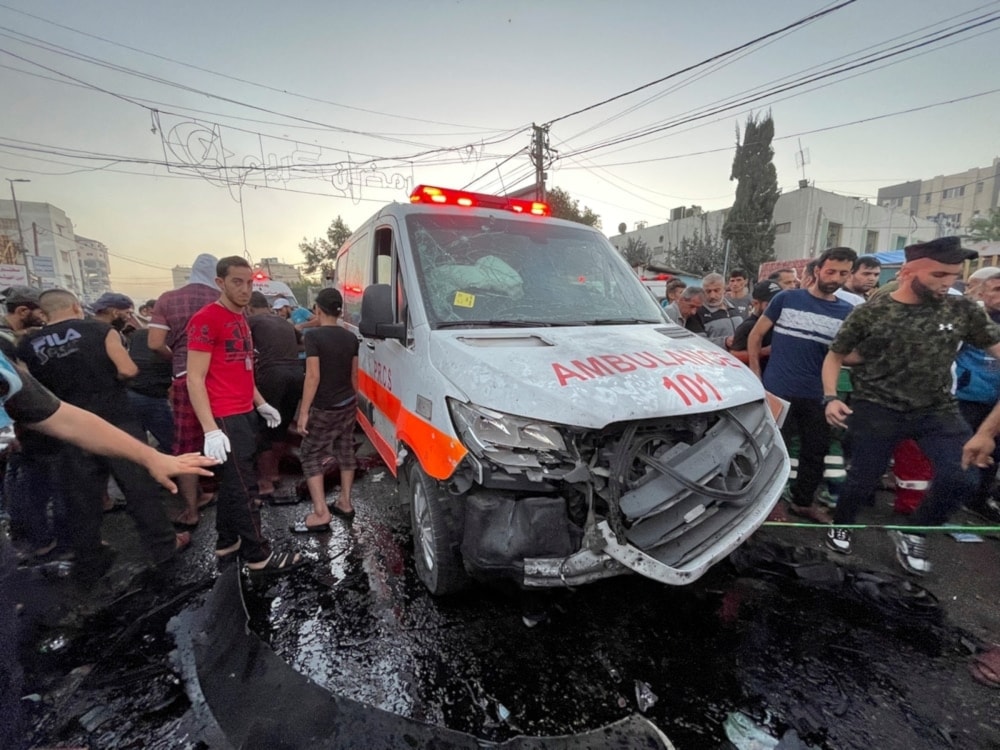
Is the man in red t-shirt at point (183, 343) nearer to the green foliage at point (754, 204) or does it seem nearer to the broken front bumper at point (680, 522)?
the broken front bumper at point (680, 522)

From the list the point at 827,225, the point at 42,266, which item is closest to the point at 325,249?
the point at 42,266

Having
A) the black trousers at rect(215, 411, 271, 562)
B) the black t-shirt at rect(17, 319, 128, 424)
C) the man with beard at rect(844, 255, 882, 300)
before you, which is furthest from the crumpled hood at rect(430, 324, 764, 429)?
the man with beard at rect(844, 255, 882, 300)

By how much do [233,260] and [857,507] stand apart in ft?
15.0

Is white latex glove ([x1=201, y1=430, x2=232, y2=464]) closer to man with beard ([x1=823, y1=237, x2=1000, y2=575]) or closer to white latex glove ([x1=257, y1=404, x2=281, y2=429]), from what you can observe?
white latex glove ([x1=257, y1=404, x2=281, y2=429])

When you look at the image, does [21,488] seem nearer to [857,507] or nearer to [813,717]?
[813,717]

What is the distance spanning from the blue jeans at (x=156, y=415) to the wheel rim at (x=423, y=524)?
2.86 meters

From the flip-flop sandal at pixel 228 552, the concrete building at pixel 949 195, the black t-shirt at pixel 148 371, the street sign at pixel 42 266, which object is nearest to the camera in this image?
the flip-flop sandal at pixel 228 552

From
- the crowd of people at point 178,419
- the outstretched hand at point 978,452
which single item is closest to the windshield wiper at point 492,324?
the crowd of people at point 178,419

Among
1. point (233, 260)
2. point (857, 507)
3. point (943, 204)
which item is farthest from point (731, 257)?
point (943, 204)

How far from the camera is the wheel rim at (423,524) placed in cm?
266

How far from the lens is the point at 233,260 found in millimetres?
2900

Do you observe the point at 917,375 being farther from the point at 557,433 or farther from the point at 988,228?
the point at 988,228

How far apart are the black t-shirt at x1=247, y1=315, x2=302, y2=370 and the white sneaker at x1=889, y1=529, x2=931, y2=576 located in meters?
5.51

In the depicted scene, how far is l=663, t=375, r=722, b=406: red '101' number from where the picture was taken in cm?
212
